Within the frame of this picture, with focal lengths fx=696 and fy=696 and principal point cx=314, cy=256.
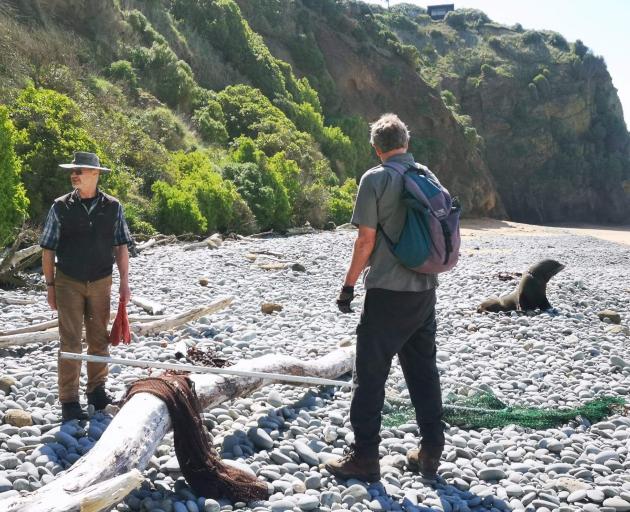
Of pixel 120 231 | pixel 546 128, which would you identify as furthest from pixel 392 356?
pixel 546 128

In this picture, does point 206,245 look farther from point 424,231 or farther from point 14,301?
point 424,231

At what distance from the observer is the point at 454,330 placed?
340 inches

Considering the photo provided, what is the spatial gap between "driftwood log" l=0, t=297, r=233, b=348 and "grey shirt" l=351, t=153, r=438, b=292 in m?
3.69

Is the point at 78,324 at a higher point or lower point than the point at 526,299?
higher

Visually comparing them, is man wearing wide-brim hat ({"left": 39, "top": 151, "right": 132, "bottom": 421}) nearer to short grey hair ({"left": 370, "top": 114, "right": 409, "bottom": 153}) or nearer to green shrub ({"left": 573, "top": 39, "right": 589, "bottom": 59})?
short grey hair ({"left": 370, "top": 114, "right": 409, "bottom": 153})

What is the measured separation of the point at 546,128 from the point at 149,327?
2740 inches

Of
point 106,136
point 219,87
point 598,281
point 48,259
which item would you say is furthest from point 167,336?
point 219,87

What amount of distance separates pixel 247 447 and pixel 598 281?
12368mm

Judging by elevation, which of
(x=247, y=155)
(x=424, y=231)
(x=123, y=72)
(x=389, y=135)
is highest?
(x=123, y=72)

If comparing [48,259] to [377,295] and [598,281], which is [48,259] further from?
[598,281]

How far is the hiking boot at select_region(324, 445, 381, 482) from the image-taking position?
407 cm

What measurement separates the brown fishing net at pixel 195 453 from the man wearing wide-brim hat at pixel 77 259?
32.4 inches

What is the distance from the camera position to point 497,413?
17.4ft

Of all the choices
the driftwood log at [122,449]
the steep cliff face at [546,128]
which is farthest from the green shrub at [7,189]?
the steep cliff face at [546,128]
